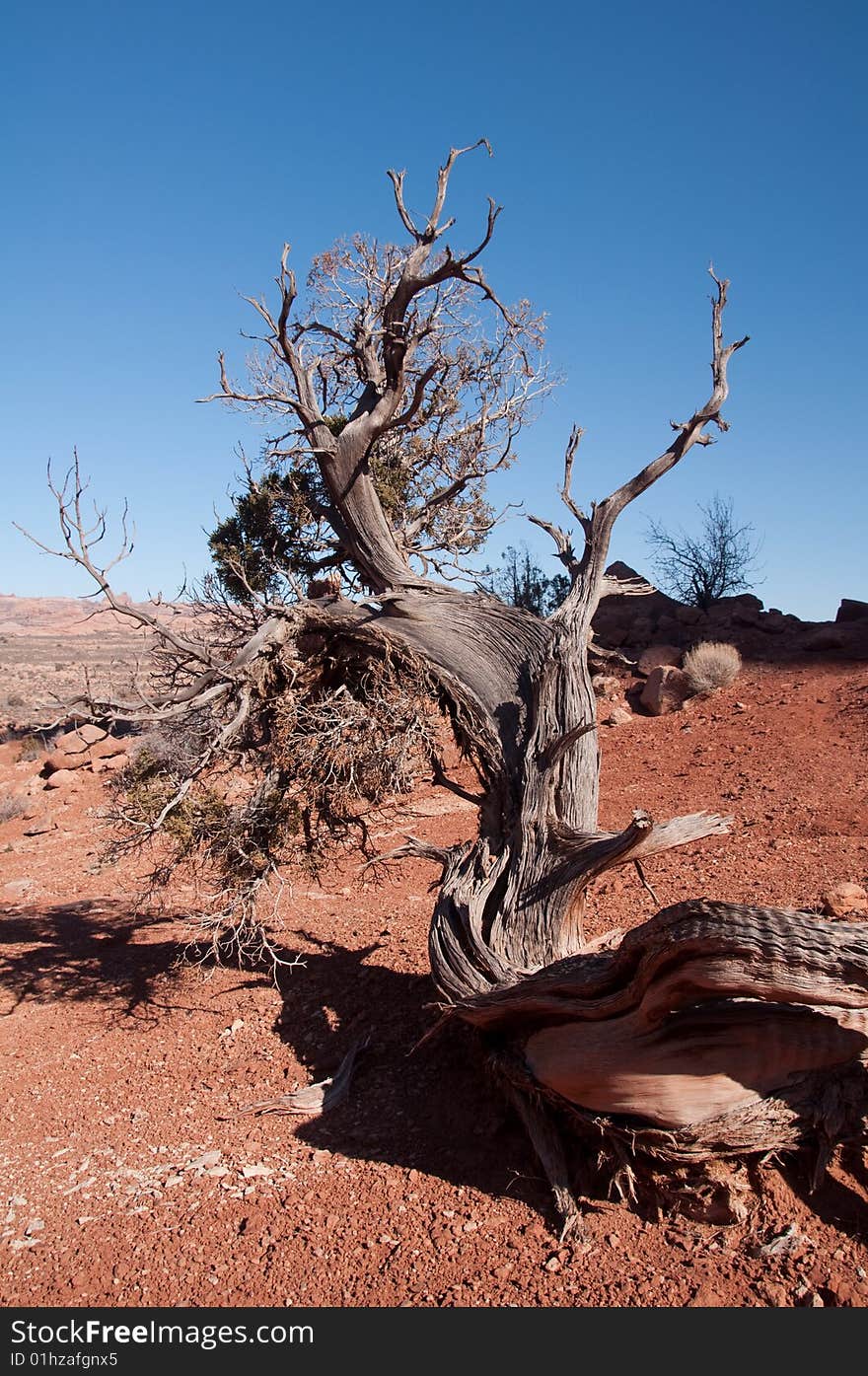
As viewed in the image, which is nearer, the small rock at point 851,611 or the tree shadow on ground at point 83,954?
the tree shadow on ground at point 83,954

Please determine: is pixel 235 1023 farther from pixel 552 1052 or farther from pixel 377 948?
pixel 552 1052

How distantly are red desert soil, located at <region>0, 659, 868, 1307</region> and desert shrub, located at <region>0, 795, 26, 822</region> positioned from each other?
6.04 meters

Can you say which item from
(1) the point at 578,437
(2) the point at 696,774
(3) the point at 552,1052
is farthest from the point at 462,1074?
(2) the point at 696,774

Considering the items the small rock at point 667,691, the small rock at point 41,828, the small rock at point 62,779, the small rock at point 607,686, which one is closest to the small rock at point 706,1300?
the small rock at point 667,691

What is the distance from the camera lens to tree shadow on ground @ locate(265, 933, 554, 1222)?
5098 millimetres

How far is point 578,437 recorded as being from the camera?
23.3ft

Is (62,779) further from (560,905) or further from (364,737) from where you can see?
(560,905)

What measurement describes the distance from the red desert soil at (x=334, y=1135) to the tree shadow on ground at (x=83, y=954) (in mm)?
37

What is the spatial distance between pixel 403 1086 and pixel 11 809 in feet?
43.7

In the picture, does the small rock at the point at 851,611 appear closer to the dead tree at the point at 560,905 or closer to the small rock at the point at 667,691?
the small rock at the point at 667,691

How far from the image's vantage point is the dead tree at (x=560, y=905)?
159 inches

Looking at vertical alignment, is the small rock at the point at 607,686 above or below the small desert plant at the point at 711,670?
below

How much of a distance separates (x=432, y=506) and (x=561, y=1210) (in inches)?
235

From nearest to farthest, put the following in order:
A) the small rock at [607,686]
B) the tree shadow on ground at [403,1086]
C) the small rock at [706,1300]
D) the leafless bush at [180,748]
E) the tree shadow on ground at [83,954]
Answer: the small rock at [706,1300], the tree shadow on ground at [403,1086], the leafless bush at [180,748], the tree shadow on ground at [83,954], the small rock at [607,686]
